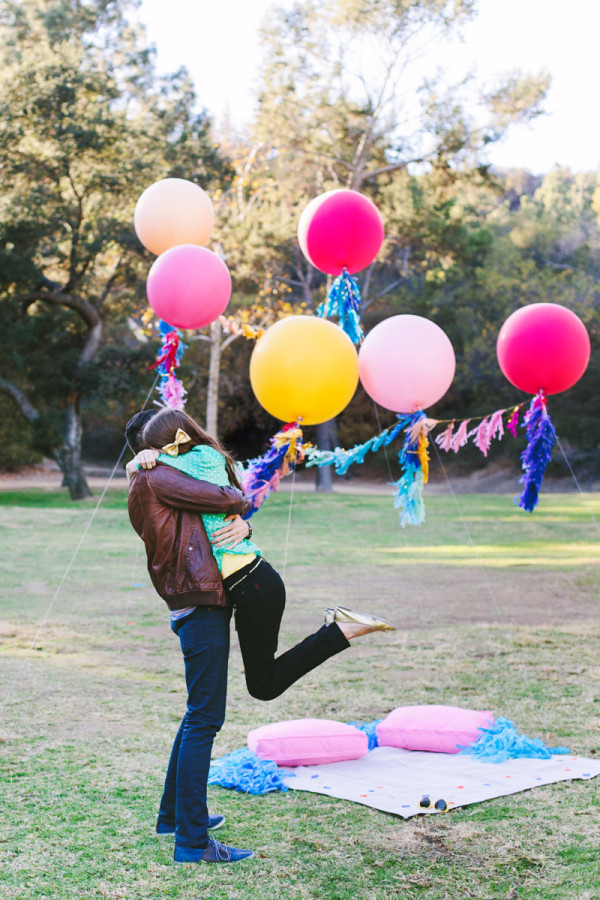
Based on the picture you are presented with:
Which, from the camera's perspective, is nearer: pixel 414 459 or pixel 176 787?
pixel 176 787

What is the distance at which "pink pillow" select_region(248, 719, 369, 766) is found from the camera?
341 cm

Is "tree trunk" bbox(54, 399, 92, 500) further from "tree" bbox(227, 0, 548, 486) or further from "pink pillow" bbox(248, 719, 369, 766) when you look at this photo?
"pink pillow" bbox(248, 719, 369, 766)

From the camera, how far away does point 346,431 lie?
83.1ft

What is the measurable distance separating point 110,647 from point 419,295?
1973cm

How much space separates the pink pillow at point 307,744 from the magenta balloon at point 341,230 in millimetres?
2167

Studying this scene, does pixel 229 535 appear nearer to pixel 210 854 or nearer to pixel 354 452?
pixel 210 854

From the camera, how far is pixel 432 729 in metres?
3.59

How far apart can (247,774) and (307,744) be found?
1.04 ft

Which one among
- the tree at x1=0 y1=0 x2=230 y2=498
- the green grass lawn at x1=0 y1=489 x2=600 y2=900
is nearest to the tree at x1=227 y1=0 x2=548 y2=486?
the tree at x1=0 y1=0 x2=230 y2=498

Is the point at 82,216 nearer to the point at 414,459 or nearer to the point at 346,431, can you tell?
the point at 346,431

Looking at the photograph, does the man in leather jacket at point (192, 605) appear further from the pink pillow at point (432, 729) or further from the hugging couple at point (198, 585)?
the pink pillow at point (432, 729)

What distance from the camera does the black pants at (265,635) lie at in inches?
104

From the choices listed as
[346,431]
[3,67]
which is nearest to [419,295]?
[346,431]

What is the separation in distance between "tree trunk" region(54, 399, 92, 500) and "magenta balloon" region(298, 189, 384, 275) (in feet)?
45.4
